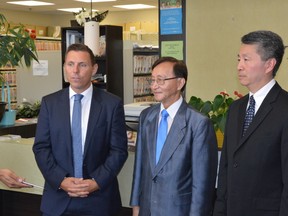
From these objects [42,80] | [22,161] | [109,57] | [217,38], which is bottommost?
[22,161]

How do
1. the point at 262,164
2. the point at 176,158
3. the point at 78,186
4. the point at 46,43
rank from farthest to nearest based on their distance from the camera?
the point at 46,43, the point at 78,186, the point at 176,158, the point at 262,164

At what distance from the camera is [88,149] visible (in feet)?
8.40

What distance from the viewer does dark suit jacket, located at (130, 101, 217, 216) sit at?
7.54 feet

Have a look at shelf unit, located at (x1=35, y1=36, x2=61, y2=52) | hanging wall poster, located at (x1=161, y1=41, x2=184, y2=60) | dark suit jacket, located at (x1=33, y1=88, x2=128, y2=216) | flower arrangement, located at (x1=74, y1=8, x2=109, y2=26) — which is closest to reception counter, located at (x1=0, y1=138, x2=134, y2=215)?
dark suit jacket, located at (x1=33, y1=88, x2=128, y2=216)

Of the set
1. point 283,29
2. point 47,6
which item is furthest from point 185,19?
point 47,6

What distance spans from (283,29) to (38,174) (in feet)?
9.71

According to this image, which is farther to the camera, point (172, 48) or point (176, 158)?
point (172, 48)

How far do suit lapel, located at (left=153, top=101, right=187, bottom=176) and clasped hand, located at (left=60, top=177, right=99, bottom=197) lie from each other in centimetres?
38

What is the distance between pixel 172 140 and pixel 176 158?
0.28 ft

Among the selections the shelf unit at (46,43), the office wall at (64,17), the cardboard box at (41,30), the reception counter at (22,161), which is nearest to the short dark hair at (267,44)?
the reception counter at (22,161)

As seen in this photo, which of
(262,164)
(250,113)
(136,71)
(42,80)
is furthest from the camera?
(42,80)

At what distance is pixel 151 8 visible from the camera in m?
13.5

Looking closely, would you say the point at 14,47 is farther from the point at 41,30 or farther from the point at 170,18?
the point at 41,30

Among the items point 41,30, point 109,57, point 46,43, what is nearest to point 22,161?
point 109,57
